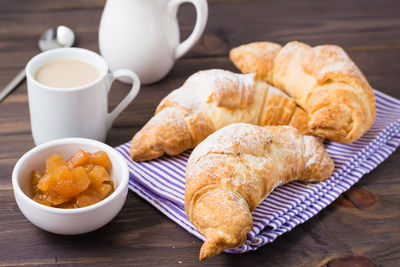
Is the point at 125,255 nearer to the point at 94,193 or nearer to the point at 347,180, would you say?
the point at 94,193

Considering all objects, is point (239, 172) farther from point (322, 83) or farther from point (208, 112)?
point (322, 83)

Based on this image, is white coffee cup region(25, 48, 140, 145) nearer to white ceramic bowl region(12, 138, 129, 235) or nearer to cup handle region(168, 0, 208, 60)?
white ceramic bowl region(12, 138, 129, 235)

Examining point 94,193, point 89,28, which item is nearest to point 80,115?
point 94,193

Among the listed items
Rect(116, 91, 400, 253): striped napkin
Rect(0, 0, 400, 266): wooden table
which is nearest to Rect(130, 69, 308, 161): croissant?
Rect(116, 91, 400, 253): striped napkin

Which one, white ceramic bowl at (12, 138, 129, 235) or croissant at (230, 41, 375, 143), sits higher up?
croissant at (230, 41, 375, 143)

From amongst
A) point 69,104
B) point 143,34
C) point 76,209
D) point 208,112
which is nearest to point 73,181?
point 76,209
